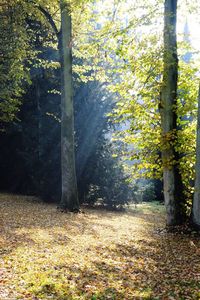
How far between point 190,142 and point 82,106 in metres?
8.83

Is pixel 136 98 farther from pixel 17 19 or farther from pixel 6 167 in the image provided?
pixel 6 167

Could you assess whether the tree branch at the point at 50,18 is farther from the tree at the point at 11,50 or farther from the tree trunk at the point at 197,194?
the tree trunk at the point at 197,194

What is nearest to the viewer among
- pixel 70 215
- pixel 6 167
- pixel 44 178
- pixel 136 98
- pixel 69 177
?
pixel 136 98

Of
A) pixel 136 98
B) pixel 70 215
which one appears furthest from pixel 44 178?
pixel 136 98

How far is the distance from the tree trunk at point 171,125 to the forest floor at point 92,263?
92 cm

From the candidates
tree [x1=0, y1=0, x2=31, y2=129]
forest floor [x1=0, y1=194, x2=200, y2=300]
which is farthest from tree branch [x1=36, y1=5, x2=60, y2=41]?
forest floor [x1=0, y1=194, x2=200, y2=300]

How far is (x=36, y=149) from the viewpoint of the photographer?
18.3 metres

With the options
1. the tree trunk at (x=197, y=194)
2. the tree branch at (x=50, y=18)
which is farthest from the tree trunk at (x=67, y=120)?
the tree trunk at (x=197, y=194)

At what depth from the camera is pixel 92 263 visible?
670 cm

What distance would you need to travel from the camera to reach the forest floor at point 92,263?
17.0 feet

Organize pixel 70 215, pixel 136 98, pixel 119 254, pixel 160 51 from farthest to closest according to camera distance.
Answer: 1. pixel 70 215
2. pixel 136 98
3. pixel 160 51
4. pixel 119 254

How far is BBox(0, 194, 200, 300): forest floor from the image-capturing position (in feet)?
17.0

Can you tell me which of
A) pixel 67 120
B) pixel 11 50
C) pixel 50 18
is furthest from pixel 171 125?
pixel 50 18

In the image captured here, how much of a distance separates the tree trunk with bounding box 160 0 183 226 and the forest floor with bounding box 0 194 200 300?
923 mm
